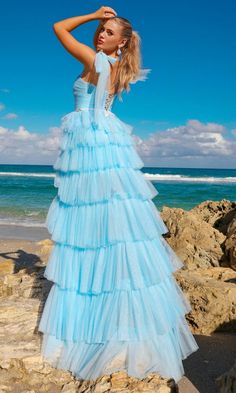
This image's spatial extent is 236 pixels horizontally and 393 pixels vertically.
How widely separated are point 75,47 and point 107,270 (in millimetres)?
1509

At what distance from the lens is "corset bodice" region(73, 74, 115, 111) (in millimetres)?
2877

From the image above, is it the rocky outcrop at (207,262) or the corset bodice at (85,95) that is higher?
the corset bodice at (85,95)

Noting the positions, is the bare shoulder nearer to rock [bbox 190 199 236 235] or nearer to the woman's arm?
the woman's arm

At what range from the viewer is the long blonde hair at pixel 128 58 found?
9.50 feet

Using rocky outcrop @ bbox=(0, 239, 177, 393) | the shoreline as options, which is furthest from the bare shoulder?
the shoreline

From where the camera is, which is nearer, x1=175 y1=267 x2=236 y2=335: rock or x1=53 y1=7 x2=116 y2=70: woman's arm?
x1=53 y1=7 x2=116 y2=70: woman's arm

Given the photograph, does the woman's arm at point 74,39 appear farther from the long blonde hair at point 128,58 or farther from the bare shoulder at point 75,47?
the long blonde hair at point 128,58

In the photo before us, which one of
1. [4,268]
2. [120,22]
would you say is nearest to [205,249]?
[4,268]

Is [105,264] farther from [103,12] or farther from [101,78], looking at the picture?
[103,12]

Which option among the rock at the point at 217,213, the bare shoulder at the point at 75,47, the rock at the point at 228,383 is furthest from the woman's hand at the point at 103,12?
the rock at the point at 217,213

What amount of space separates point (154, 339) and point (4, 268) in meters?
3.37

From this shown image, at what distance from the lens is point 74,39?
2.83 meters

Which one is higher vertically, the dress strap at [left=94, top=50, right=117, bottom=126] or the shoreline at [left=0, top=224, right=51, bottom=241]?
the dress strap at [left=94, top=50, right=117, bottom=126]

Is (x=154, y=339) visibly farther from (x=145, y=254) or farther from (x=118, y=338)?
(x=145, y=254)
